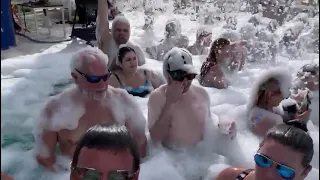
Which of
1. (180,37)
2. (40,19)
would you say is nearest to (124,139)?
(180,37)

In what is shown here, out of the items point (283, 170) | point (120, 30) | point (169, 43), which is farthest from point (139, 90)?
point (283, 170)

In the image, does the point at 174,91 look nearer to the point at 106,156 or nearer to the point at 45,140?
the point at 45,140

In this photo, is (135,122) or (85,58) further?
(135,122)

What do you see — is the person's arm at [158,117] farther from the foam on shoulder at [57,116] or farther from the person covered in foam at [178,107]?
the foam on shoulder at [57,116]

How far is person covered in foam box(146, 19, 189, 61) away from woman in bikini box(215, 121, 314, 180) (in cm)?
363

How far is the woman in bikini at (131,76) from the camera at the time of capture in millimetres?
3459

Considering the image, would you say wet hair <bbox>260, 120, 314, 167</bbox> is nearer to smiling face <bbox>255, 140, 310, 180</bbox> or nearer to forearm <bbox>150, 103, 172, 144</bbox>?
smiling face <bbox>255, 140, 310, 180</bbox>

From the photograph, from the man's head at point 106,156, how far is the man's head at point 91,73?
98cm

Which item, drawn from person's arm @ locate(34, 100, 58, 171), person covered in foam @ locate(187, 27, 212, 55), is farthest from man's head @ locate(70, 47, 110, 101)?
person covered in foam @ locate(187, 27, 212, 55)

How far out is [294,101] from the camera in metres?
2.54

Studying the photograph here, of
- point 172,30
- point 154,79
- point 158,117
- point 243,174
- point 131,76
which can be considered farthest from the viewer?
point 172,30

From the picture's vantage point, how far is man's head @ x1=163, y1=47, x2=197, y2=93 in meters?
2.42

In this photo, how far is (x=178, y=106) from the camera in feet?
8.55

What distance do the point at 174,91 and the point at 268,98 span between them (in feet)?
2.44
